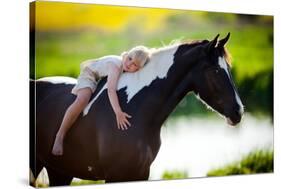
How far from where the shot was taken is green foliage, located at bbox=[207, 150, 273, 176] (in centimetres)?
659

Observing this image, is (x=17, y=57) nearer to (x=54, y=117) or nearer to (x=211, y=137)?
(x=54, y=117)

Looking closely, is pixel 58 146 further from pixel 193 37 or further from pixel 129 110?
pixel 193 37

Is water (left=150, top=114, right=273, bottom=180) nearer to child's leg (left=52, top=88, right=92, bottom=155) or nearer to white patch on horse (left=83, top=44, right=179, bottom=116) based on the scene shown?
white patch on horse (left=83, top=44, right=179, bottom=116)

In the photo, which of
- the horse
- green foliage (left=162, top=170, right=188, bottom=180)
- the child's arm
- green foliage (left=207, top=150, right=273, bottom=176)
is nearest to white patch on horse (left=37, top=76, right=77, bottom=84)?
the horse

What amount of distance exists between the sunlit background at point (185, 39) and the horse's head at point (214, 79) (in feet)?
0.51

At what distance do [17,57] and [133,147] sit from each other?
125 cm

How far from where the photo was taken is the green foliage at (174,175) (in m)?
6.28

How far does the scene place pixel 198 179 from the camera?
6.47 meters

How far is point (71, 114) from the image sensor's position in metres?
5.86

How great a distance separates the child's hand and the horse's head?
669mm

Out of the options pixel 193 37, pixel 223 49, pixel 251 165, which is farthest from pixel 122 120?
pixel 251 165

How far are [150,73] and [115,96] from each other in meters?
0.39

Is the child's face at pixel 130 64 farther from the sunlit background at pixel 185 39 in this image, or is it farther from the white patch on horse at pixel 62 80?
the white patch on horse at pixel 62 80

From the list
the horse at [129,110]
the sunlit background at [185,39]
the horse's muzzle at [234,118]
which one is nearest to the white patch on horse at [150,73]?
the horse at [129,110]
